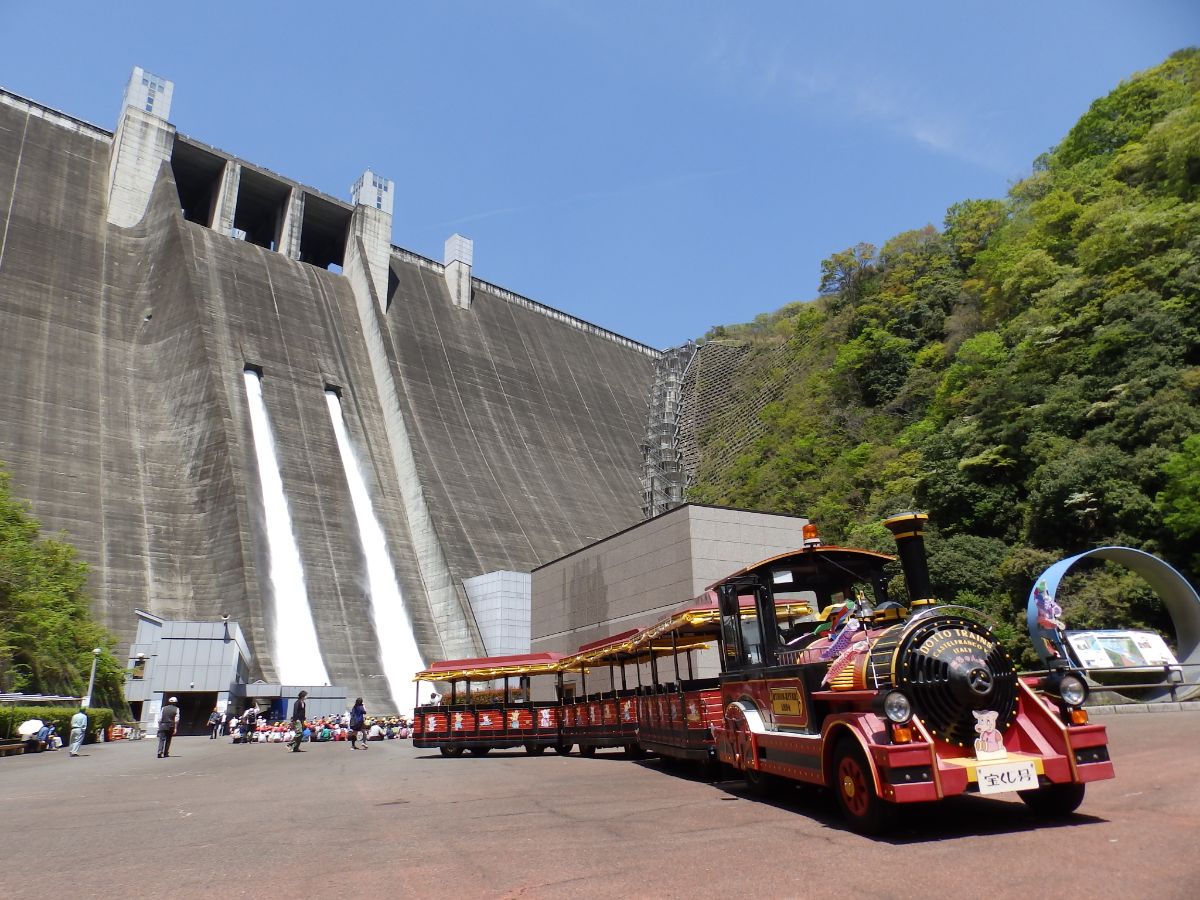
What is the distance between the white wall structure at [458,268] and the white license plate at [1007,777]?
4799 centimetres

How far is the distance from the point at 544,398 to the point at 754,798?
42441 millimetres

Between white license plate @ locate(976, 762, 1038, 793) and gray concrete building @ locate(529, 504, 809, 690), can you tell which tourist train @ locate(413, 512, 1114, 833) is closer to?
white license plate @ locate(976, 762, 1038, 793)

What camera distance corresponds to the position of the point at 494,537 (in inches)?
1468

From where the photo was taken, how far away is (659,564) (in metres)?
25.5

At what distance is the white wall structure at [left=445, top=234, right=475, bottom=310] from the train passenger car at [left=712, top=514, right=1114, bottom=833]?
1827 inches

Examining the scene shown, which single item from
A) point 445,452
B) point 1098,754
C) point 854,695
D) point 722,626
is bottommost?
point 1098,754

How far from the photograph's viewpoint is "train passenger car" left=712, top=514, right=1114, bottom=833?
18.8ft

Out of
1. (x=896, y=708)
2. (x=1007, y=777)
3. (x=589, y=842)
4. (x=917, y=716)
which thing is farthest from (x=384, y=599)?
(x=1007, y=777)

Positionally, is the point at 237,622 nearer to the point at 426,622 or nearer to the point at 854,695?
the point at 426,622

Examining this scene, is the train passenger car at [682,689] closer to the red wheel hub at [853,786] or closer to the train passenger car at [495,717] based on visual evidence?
the red wheel hub at [853,786]

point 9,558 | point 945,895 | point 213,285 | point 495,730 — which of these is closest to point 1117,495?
point 495,730

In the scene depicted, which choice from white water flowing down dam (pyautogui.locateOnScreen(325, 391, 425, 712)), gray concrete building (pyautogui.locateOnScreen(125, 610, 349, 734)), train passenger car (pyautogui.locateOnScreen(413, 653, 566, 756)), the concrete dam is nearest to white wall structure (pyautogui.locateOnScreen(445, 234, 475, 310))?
the concrete dam

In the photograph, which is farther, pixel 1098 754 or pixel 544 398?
pixel 544 398

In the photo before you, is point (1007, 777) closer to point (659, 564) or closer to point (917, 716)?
point (917, 716)
